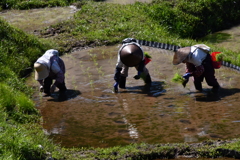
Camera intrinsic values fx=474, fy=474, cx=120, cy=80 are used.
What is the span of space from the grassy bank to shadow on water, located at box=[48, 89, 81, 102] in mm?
654

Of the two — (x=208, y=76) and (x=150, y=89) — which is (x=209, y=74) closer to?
(x=208, y=76)

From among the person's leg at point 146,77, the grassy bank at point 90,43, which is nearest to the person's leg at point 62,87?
the grassy bank at point 90,43

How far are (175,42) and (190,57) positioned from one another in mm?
4344

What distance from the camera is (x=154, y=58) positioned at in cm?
1371

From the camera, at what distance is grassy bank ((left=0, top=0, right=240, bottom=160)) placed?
7.07 metres

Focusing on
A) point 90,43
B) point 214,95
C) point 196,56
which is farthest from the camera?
point 90,43

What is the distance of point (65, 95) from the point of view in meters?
10.9

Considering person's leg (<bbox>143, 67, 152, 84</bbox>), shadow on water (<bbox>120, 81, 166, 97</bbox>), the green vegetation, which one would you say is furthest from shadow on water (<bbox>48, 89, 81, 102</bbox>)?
the green vegetation

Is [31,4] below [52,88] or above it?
above

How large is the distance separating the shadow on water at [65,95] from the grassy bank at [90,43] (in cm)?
65

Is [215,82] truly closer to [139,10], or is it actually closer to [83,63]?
[83,63]

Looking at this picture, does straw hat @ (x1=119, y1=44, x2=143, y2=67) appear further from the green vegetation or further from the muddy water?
the green vegetation

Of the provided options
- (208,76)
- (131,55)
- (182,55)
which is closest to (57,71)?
(131,55)

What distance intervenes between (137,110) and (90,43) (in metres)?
6.39
